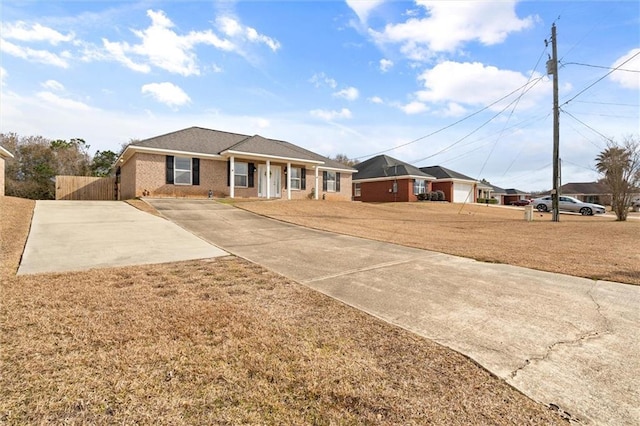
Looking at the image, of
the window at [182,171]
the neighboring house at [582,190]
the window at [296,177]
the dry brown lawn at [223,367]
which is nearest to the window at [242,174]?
the window at [182,171]

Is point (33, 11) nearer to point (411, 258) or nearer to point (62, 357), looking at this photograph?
point (62, 357)

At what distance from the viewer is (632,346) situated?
10.2ft

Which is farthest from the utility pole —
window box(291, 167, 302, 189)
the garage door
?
the garage door

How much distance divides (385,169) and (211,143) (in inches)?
780

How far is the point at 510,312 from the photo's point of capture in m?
3.93

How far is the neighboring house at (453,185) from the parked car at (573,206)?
7.72m

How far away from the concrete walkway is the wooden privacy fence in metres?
12.7

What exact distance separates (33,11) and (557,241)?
15.1m

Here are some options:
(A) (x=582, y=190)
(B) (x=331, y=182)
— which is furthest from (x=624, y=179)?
(A) (x=582, y=190)

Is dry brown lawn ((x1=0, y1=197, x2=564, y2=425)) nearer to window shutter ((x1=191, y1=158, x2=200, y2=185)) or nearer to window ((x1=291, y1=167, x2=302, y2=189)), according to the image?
window shutter ((x1=191, y1=158, x2=200, y2=185))

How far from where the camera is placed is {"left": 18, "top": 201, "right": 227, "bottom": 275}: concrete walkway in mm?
5734

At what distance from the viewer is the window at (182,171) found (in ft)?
61.0

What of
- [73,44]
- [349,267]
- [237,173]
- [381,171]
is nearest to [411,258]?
[349,267]

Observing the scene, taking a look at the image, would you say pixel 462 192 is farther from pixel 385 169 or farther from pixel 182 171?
pixel 182 171
